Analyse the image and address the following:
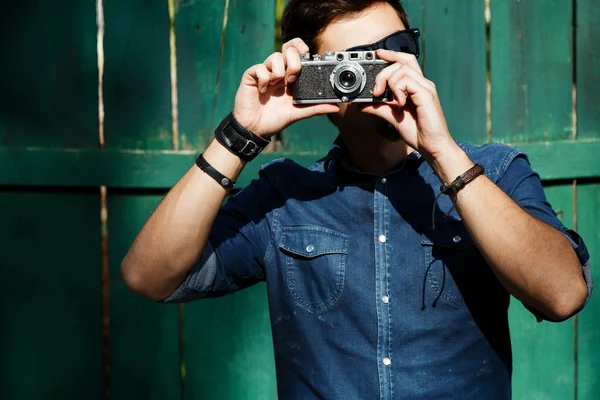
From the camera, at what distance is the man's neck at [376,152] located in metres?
1.89

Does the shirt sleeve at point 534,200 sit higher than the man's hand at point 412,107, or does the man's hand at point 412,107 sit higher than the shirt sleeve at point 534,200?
the man's hand at point 412,107

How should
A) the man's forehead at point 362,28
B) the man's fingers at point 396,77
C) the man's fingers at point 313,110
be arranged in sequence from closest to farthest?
the man's fingers at point 396,77 < the man's fingers at point 313,110 < the man's forehead at point 362,28

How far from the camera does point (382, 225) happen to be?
1830 mm

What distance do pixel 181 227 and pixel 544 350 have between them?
1274 mm

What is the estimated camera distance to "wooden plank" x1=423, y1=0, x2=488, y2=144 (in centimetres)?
251

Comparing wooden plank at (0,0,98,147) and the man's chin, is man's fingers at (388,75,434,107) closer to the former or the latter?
the man's chin

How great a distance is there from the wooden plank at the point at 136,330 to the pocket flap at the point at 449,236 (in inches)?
38.1

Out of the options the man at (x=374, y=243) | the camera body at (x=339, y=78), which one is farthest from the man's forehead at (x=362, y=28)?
the camera body at (x=339, y=78)

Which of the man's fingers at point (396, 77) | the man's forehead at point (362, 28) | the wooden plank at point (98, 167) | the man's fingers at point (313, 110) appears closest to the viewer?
the man's fingers at point (396, 77)

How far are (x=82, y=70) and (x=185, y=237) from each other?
2.98 ft

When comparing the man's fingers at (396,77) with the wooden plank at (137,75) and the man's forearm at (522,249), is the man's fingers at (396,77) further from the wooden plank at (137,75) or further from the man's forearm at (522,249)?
the wooden plank at (137,75)

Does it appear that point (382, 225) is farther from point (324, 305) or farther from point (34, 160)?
point (34, 160)

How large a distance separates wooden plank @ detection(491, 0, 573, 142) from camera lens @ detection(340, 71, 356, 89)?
0.89 metres

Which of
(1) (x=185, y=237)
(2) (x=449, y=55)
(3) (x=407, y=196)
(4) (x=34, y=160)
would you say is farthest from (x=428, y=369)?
(4) (x=34, y=160)
